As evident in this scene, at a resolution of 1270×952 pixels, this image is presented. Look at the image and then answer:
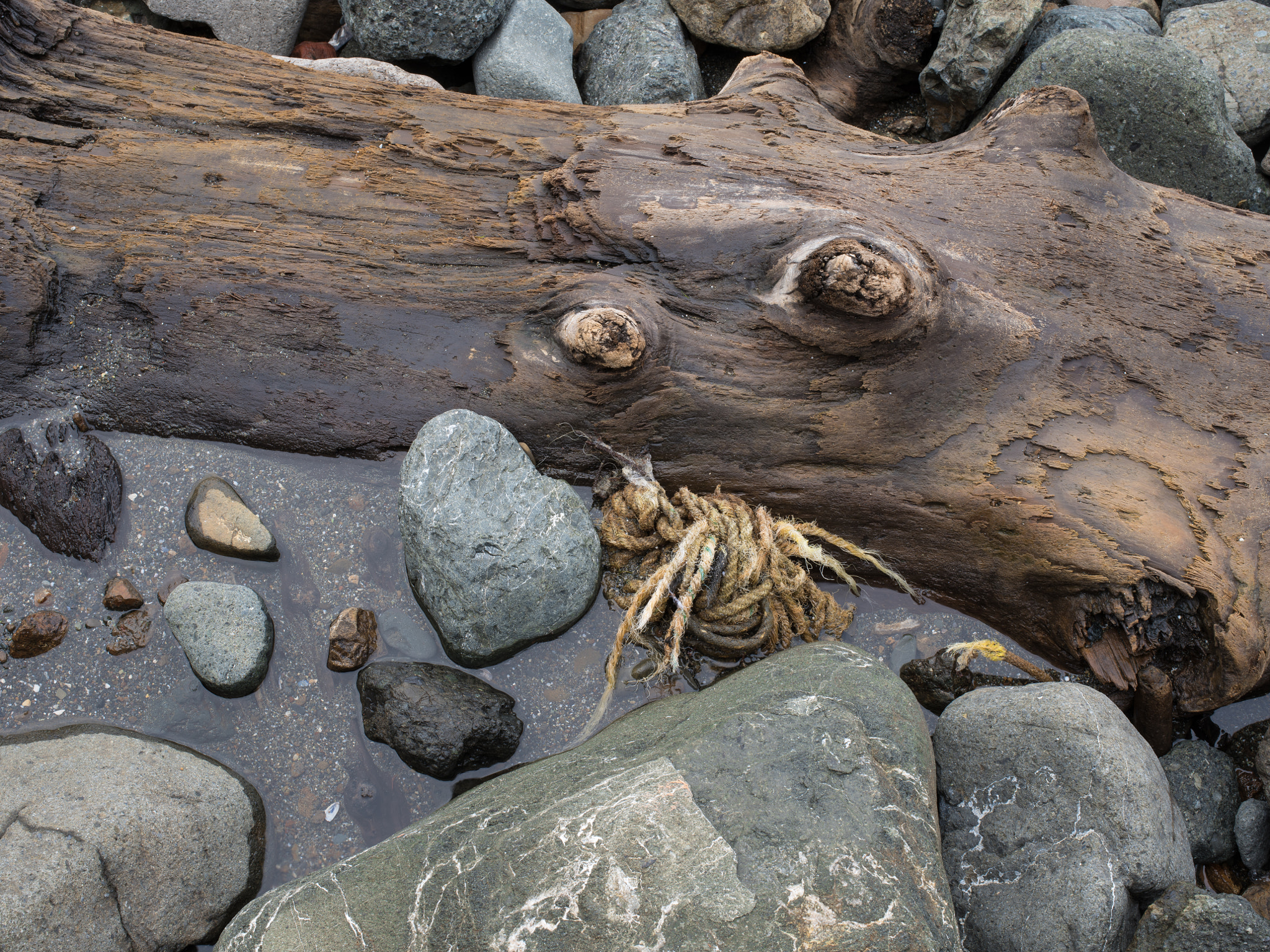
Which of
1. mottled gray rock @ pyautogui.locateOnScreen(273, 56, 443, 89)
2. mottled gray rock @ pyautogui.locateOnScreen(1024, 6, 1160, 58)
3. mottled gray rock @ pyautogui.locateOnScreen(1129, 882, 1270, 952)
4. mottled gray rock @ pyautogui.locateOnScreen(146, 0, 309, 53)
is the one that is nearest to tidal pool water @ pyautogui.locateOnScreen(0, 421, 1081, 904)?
mottled gray rock @ pyautogui.locateOnScreen(1129, 882, 1270, 952)

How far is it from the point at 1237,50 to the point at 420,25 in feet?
12.7

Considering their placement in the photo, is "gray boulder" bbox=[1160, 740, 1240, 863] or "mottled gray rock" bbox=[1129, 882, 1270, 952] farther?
"gray boulder" bbox=[1160, 740, 1240, 863]

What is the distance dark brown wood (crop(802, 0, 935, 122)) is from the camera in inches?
149

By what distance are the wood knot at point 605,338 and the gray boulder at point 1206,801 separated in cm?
210

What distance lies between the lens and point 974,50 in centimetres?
358

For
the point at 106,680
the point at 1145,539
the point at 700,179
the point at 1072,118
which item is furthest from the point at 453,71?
the point at 1145,539

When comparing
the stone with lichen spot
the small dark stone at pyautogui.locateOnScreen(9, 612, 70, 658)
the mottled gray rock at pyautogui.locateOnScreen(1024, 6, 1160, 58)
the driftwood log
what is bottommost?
the small dark stone at pyautogui.locateOnScreen(9, 612, 70, 658)

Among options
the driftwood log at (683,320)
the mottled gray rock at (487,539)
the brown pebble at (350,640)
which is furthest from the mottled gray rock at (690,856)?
the driftwood log at (683,320)

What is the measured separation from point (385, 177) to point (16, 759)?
6.36 ft

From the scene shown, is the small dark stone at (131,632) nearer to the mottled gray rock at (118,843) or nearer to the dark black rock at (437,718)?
the mottled gray rock at (118,843)

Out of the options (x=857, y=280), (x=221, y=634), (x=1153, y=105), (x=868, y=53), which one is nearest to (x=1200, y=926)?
(x=857, y=280)

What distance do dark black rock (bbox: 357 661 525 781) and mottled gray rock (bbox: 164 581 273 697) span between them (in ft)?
1.05

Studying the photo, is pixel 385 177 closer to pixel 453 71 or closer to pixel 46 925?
pixel 453 71

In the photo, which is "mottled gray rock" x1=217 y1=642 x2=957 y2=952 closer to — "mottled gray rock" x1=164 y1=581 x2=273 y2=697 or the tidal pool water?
the tidal pool water
